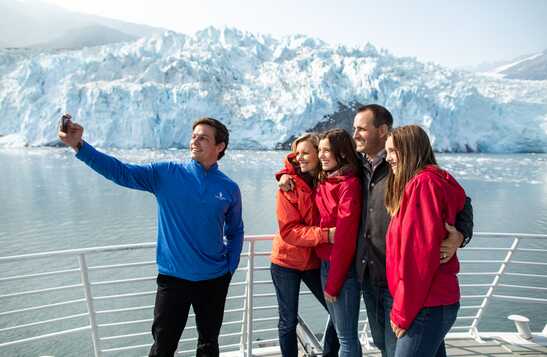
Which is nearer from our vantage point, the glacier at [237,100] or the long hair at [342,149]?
the long hair at [342,149]

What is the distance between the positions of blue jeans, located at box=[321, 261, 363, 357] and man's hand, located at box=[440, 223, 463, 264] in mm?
364

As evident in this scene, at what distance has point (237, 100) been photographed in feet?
106

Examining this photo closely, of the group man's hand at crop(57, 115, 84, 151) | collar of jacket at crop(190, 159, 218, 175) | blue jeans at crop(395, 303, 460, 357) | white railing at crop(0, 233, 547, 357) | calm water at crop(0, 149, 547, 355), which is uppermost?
man's hand at crop(57, 115, 84, 151)

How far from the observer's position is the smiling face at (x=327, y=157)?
1.35m

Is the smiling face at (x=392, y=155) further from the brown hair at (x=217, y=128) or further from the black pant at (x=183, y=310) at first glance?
the black pant at (x=183, y=310)

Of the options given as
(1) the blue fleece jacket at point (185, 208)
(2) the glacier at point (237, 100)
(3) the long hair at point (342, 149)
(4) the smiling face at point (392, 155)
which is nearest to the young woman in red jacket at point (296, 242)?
(3) the long hair at point (342, 149)

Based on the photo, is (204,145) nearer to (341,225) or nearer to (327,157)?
(327,157)

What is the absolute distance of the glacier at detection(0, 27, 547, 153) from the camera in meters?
28.2

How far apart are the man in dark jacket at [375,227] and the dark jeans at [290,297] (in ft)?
0.92

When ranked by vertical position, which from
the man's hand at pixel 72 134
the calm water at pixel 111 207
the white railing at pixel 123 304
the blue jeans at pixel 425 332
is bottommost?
the calm water at pixel 111 207

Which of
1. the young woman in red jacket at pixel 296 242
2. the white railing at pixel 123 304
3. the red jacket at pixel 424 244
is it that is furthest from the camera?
the white railing at pixel 123 304

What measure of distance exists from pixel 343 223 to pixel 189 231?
1.73ft

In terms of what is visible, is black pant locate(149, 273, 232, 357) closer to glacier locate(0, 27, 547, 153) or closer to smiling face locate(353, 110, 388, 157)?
smiling face locate(353, 110, 388, 157)

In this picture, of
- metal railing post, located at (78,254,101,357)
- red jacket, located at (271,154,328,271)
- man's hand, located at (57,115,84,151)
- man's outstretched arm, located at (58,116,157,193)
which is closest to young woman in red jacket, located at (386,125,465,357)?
red jacket, located at (271,154,328,271)
